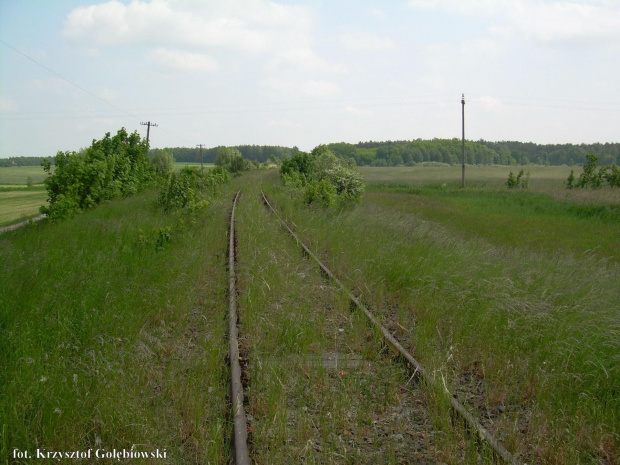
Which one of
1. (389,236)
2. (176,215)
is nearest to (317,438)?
(389,236)

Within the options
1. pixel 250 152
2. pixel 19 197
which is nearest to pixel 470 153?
pixel 250 152

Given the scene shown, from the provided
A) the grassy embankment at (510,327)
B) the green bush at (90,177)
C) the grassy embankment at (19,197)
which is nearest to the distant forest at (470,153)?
the grassy embankment at (19,197)

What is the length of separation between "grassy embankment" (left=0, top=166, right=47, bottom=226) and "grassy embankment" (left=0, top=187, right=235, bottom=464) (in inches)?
569

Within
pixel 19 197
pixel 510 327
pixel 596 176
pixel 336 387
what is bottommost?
pixel 336 387

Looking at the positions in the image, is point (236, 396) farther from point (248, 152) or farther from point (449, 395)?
A: point (248, 152)

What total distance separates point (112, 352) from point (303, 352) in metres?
1.88

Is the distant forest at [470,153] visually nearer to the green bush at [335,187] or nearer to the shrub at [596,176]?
the shrub at [596,176]

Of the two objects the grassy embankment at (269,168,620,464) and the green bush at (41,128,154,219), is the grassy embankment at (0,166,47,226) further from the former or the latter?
the grassy embankment at (269,168,620,464)

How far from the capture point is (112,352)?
4535 mm

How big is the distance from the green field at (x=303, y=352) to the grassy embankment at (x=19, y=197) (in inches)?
599

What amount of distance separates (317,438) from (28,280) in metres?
4.42

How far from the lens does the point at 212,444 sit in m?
3.32

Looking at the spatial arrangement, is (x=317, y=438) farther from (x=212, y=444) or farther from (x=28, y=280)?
(x=28, y=280)

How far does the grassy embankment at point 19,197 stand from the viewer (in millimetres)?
22908
